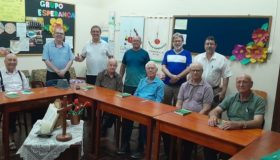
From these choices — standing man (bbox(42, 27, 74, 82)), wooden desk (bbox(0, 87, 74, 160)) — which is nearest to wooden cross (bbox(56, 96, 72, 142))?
wooden desk (bbox(0, 87, 74, 160))

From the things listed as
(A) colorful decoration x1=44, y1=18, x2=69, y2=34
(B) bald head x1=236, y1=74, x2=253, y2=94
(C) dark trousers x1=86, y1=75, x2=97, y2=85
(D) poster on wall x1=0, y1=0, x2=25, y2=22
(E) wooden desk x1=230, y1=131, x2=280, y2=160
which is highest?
(D) poster on wall x1=0, y1=0, x2=25, y2=22

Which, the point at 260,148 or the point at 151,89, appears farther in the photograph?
the point at 151,89

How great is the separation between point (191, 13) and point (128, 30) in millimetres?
1437

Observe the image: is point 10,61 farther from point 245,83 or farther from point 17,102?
point 245,83

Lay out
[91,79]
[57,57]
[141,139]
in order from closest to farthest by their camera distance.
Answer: [141,139]
[57,57]
[91,79]

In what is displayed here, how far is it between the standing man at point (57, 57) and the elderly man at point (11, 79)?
0.43 meters

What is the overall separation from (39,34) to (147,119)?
324 cm

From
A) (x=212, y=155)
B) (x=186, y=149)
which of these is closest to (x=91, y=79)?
(x=186, y=149)

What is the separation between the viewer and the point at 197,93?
10.0 feet

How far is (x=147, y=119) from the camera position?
267 centimetres

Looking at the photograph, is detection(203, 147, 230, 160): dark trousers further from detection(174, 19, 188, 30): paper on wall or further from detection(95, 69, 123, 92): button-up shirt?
detection(174, 19, 188, 30): paper on wall

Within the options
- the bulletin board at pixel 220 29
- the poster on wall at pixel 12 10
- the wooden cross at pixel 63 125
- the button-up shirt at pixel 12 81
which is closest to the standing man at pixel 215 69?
the bulletin board at pixel 220 29

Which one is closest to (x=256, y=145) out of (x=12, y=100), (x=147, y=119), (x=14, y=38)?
(x=147, y=119)

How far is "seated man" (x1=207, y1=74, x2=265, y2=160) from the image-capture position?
2.36 metres
